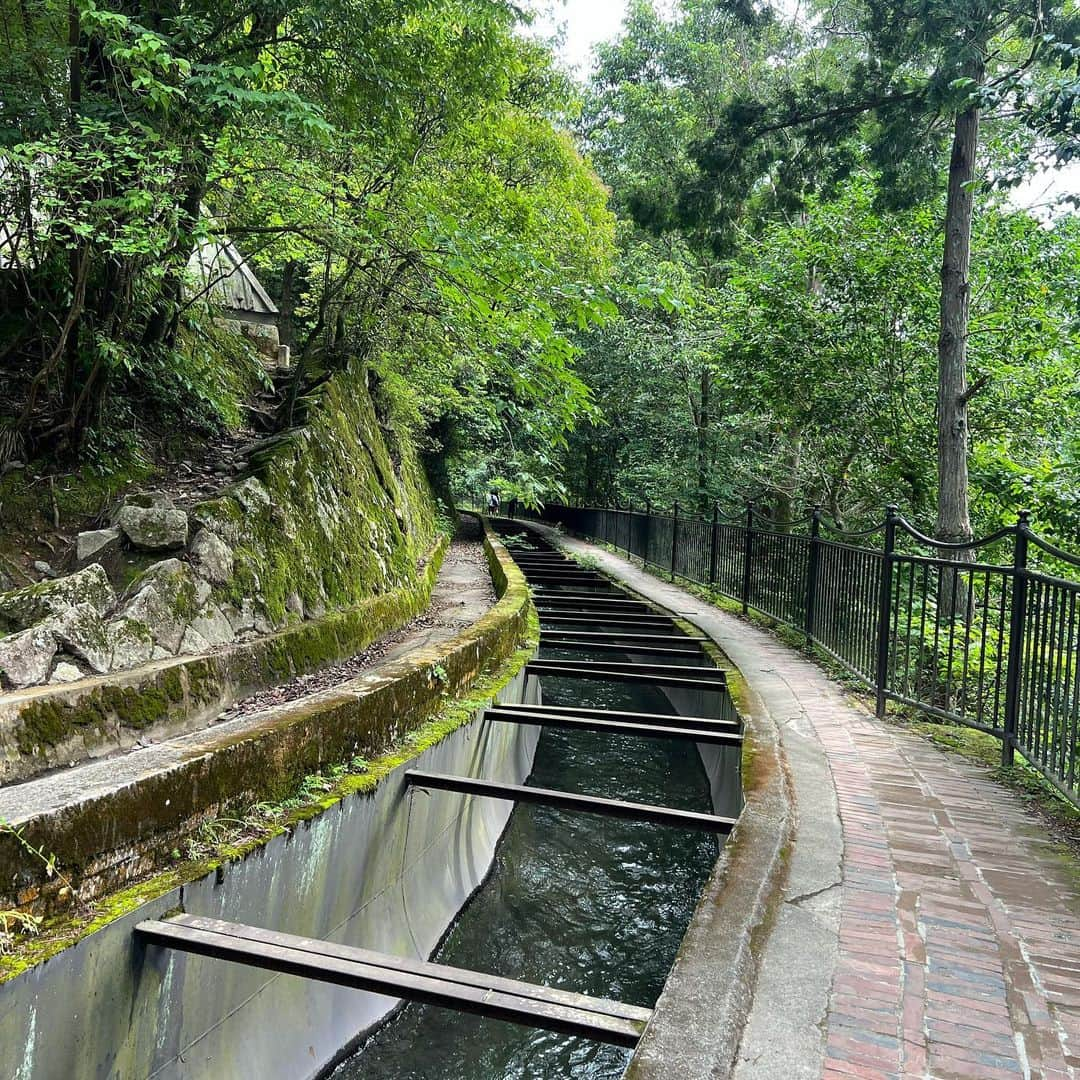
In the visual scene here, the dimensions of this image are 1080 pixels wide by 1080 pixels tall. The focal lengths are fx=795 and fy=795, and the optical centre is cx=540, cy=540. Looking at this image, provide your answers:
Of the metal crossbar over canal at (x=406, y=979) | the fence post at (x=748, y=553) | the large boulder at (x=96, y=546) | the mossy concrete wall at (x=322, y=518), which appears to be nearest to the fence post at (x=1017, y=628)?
the metal crossbar over canal at (x=406, y=979)

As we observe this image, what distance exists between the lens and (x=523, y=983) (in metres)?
2.80

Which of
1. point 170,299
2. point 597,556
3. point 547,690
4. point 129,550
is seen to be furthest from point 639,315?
point 129,550

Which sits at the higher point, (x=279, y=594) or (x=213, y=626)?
(x=279, y=594)

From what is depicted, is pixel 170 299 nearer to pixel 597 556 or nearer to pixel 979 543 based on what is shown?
pixel 979 543

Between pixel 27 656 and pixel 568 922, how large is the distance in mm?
3642

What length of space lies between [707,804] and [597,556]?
13.5 meters

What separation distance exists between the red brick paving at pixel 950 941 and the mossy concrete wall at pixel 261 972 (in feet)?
7.36

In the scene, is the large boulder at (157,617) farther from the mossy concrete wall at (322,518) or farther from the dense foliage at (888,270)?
the dense foliage at (888,270)

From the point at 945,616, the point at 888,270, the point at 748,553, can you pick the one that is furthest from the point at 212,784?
the point at 888,270

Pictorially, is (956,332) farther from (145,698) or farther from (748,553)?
(145,698)

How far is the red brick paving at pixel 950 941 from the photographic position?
233 centimetres

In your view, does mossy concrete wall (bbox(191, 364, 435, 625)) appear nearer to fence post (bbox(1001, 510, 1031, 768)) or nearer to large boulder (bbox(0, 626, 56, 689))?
large boulder (bbox(0, 626, 56, 689))

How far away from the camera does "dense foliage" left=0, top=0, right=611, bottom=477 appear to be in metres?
4.11

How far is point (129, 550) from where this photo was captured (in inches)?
183
